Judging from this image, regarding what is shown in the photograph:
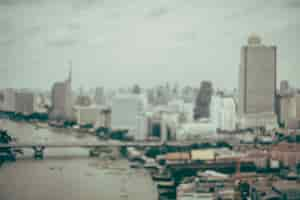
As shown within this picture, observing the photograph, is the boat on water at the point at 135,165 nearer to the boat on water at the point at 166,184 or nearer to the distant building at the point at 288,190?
the boat on water at the point at 166,184

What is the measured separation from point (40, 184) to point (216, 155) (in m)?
2.75

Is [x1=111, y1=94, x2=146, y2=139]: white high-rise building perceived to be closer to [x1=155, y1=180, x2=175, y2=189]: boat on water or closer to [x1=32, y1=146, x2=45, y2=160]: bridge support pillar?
[x1=32, y1=146, x2=45, y2=160]: bridge support pillar

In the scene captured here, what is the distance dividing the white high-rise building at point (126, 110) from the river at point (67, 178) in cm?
312

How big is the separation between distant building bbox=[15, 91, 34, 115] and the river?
0.21 meters

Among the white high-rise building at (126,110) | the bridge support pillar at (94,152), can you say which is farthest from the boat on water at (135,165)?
the white high-rise building at (126,110)

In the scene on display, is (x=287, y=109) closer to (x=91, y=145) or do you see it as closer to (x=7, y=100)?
(x=91, y=145)

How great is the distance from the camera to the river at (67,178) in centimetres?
495

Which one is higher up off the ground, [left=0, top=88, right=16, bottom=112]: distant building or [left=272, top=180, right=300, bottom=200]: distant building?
[left=0, top=88, right=16, bottom=112]: distant building

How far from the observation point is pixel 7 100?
562 cm

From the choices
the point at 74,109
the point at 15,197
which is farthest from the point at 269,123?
the point at 74,109

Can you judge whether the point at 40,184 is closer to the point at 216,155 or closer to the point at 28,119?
the point at 28,119

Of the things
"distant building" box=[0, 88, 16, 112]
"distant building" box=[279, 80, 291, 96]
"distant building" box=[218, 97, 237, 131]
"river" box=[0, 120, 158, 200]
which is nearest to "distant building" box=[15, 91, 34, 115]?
"distant building" box=[0, 88, 16, 112]

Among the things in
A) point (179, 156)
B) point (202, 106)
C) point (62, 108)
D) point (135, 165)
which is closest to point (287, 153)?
point (179, 156)

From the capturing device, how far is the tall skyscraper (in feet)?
28.0
